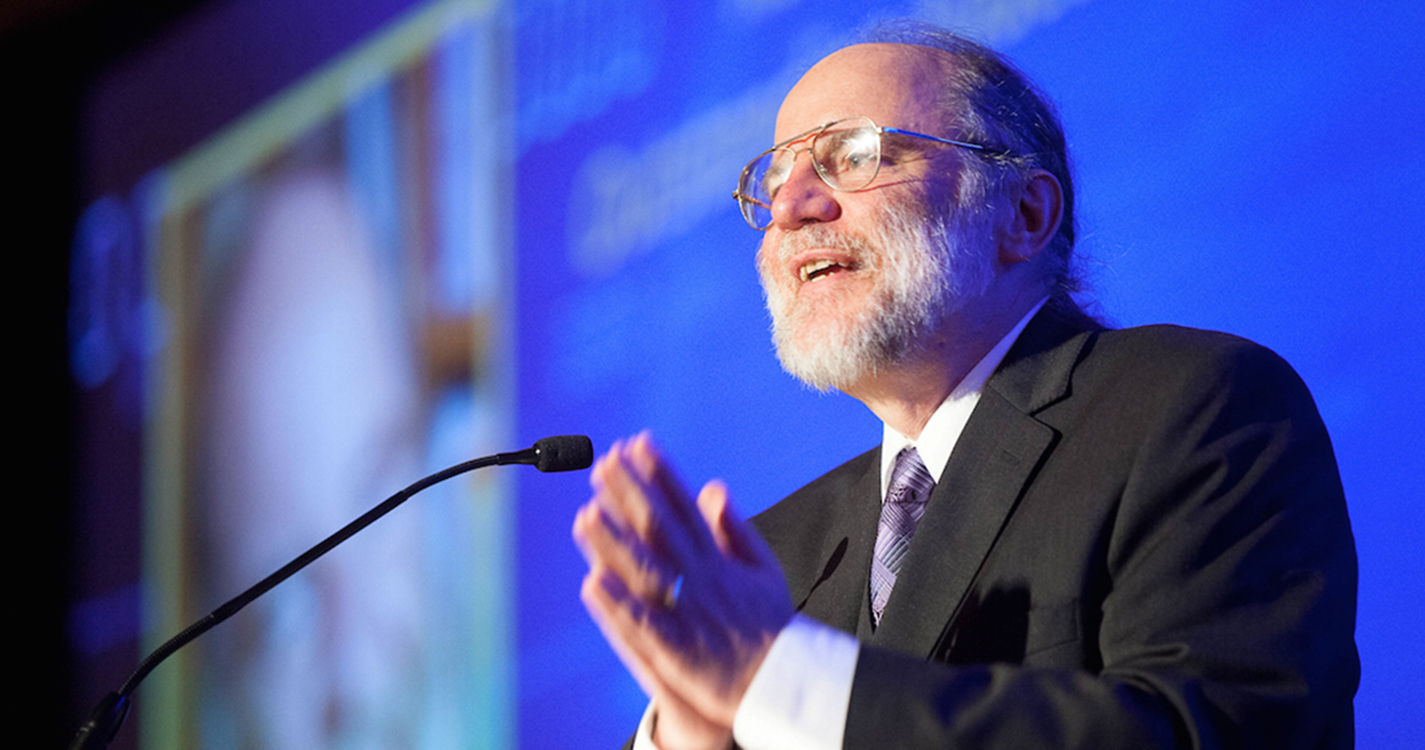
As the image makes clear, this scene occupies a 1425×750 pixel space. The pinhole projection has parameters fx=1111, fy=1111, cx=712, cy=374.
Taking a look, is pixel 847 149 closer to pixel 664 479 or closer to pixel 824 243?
pixel 824 243

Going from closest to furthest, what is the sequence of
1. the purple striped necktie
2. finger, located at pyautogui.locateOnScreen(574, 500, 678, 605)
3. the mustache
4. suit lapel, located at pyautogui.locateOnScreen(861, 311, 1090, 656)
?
finger, located at pyautogui.locateOnScreen(574, 500, 678, 605) < suit lapel, located at pyautogui.locateOnScreen(861, 311, 1090, 656) < the purple striped necktie < the mustache

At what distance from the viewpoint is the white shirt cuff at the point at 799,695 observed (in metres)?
0.99

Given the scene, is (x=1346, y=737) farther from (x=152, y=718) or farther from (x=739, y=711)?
(x=152, y=718)

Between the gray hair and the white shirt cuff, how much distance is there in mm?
910

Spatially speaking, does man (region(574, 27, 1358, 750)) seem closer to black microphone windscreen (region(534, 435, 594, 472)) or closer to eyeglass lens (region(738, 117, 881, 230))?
eyeglass lens (region(738, 117, 881, 230))

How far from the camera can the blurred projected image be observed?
9.67ft

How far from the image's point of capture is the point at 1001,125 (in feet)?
5.81

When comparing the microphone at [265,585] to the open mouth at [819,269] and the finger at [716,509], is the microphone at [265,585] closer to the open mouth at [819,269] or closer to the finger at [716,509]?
the open mouth at [819,269]

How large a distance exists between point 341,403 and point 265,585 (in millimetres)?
1864

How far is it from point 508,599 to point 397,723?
0.56m

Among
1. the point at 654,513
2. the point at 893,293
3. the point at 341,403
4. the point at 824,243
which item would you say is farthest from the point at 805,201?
the point at 341,403

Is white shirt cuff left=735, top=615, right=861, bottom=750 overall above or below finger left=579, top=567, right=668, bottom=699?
below

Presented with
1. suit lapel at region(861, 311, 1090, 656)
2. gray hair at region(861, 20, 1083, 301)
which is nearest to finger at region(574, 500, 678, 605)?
suit lapel at region(861, 311, 1090, 656)

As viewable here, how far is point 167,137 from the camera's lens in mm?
3824
